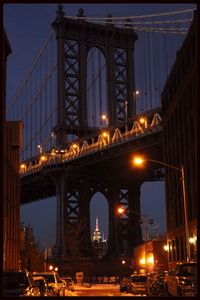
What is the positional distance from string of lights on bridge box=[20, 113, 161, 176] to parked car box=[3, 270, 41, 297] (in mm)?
68534

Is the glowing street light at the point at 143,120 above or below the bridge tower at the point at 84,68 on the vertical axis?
below

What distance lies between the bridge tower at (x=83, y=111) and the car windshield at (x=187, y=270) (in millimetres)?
80535

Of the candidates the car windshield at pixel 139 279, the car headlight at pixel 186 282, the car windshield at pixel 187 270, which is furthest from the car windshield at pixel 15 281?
the car windshield at pixel 139 279

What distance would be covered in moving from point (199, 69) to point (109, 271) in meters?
103

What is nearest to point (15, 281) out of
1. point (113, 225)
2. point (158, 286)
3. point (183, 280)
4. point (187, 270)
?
point (183, 280)

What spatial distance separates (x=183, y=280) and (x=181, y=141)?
134ft

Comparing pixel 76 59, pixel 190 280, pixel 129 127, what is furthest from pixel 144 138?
pixel 190 280

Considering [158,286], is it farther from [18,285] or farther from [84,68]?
[84,68]

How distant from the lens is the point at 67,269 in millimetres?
107125

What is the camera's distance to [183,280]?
24719 mm

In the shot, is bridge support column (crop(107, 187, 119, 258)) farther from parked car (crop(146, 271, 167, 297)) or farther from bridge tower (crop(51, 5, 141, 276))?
parked car (crop(146, 271, 167, 297))

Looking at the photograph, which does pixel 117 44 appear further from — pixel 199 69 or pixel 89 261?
pixel 199 69

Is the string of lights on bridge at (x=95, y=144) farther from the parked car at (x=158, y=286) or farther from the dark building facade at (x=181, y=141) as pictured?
the parked car at (x=158, y=286)

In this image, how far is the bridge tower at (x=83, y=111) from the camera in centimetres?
10944
